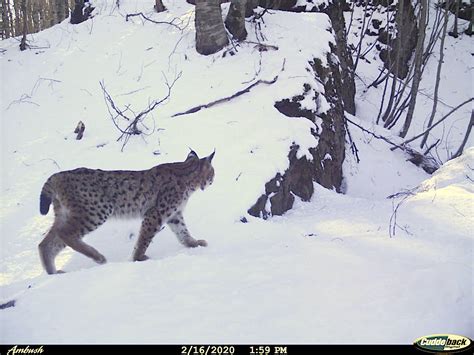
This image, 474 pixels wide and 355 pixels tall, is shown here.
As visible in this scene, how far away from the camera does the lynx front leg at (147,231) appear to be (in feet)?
16.2

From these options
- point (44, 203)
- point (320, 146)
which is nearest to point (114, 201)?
point (44, 203)

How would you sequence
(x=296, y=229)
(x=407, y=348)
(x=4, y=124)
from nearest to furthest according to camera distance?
(x=407, y=348) → (x=296, y=229) → (x=4, y=124)

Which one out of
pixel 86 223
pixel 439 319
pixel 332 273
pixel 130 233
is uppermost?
pixel 439 319

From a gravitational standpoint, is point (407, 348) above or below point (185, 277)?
above

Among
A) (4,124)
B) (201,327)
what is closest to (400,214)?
(201,327)

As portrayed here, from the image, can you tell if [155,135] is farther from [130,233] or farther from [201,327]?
[201,327]

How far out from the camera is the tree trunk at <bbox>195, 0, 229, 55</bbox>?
9.08 meters

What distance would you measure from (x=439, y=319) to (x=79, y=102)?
7364mm

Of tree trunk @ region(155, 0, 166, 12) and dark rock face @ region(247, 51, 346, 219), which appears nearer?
dark rock face @ region(247, 51, 346, 219)

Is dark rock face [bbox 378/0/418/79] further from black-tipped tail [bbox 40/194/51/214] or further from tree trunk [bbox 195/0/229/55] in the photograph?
black-tipped tail [bbox 40/194/51/214]

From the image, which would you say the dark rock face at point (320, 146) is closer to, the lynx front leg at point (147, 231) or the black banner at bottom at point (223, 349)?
the lynx front leg at point (147, 231)

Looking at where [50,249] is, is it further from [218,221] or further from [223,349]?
[223,349]

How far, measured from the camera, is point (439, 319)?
310cm

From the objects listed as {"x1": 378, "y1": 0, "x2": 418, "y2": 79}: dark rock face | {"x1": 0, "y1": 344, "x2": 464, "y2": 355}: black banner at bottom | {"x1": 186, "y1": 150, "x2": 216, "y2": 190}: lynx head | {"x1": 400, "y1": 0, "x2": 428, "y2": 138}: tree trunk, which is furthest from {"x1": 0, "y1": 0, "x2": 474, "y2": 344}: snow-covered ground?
{"x1": 378, "y1": 0, "x2": 418, "y2": 79}: dark rock face
